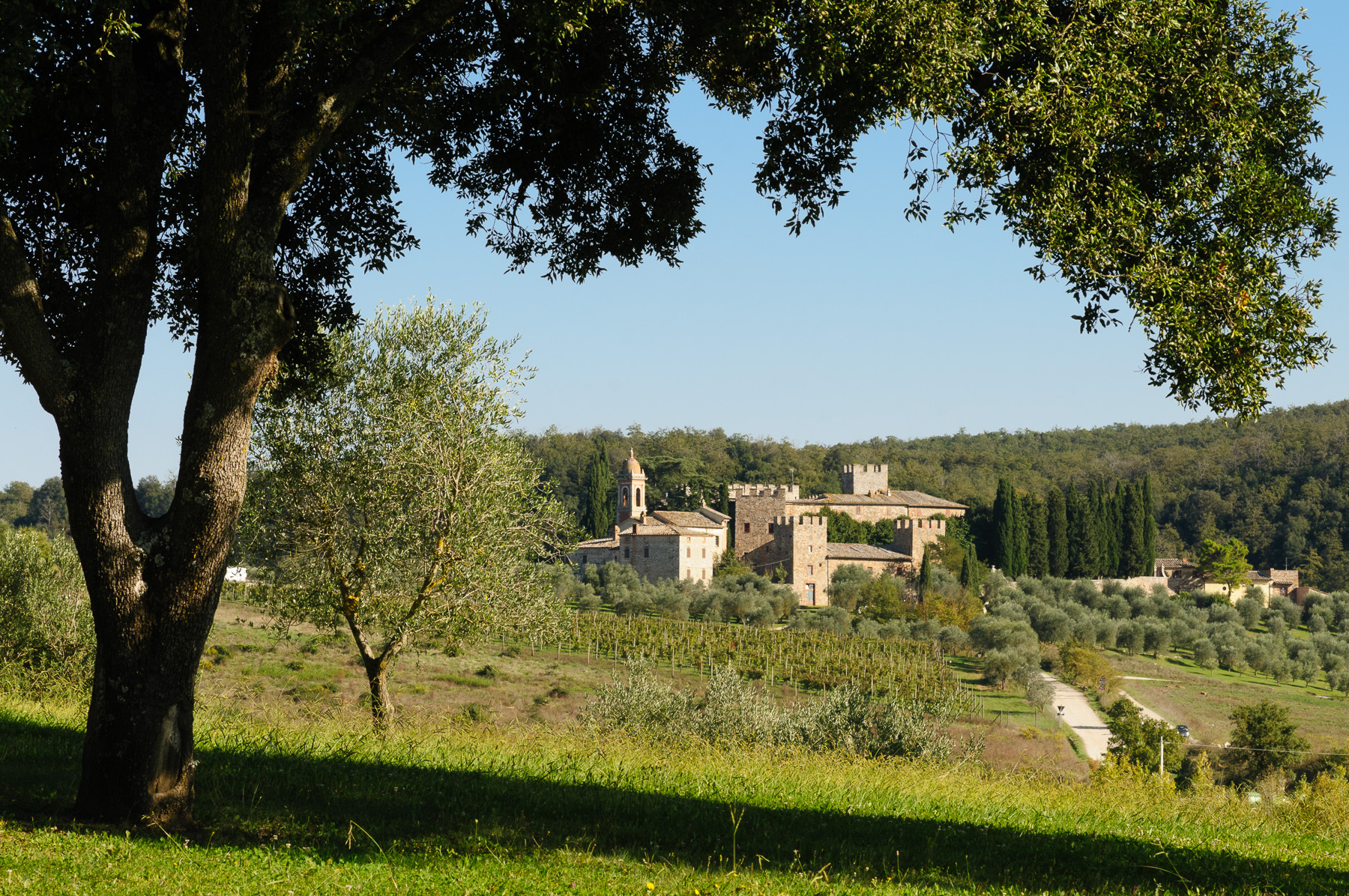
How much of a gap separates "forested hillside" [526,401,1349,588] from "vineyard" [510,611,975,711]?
28.1 meters

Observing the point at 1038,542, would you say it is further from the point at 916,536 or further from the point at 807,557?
the point at 807,557

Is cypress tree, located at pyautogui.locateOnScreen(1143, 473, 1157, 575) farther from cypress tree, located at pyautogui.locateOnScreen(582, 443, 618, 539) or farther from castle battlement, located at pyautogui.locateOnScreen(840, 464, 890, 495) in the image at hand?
cypress tree, located at pyautogui.locateOnScreen(582, 443, 618, 539)

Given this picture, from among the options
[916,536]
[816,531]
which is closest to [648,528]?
[816,531]

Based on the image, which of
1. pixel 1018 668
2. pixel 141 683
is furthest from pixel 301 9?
pixel 1018 668

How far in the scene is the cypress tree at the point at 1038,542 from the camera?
70375 mm

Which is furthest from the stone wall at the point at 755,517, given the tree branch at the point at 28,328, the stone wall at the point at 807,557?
the tree branch at the point at 28,328

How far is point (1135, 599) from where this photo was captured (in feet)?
201

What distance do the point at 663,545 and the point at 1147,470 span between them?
57276mm

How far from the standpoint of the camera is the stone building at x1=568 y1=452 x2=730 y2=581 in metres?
68.9

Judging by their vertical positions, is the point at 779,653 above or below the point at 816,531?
below

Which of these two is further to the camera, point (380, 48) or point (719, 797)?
point (719, 797)

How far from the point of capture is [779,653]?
42.3 meters

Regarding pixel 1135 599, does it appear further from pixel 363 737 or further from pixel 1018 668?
pixel 363 737

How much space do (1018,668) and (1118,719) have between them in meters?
9.95
